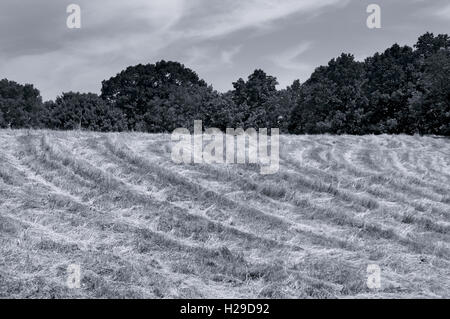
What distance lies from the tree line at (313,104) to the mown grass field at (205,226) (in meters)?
35.7

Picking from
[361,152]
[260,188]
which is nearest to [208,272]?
[260,188]

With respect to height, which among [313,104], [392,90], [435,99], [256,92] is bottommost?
[435,99]

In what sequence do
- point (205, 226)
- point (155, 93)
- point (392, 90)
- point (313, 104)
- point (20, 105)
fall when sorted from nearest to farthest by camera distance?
point (205, 226), point (392, 90), point (313, 104), point (20, 105), point (155, 93)

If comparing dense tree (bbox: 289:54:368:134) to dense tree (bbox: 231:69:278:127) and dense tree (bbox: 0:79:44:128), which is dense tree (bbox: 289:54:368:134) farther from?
dense tree (bbox: 0:79:44:128)

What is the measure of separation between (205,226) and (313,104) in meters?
59.6

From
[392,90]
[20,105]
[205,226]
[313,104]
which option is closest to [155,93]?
[20,105]

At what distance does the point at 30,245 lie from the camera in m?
8.82

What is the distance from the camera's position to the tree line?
2169 inches

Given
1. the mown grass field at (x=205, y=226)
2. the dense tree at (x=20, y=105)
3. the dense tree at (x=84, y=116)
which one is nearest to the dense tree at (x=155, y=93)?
the dense tree at (x=84, y=116)

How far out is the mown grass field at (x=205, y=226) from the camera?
7785 mm

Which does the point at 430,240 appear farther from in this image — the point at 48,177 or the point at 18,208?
the point at 48,177

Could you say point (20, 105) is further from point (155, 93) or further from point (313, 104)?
point (313, 104)

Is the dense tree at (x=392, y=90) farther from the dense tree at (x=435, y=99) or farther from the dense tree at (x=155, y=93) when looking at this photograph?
the dense tree at (x=155, y=93)

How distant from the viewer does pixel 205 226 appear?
10797mm
